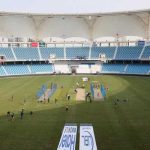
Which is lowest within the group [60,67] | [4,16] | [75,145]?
[75,145]

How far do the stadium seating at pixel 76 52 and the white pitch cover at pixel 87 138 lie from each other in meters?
78.1

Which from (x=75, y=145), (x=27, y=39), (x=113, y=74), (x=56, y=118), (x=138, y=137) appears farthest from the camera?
(x=27, y=39)

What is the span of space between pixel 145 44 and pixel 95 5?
2066cm

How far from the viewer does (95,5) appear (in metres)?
108

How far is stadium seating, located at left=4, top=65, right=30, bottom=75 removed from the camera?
97588 millimetres

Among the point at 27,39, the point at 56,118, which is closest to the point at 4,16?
the point at 27,39

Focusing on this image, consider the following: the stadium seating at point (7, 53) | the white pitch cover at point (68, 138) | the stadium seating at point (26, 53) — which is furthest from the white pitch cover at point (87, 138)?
the stadium seating at point (26, 53)

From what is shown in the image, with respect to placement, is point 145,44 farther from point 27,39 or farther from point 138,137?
point 138,137

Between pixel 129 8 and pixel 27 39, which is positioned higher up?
pixel 129 8

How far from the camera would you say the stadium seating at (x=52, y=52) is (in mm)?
109125

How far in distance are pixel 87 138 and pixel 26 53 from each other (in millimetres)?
81826

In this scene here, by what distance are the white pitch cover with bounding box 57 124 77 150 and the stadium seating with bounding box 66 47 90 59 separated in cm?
7787

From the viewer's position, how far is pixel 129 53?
105188mm

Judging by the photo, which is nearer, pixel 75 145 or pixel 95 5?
pixel 75 145
